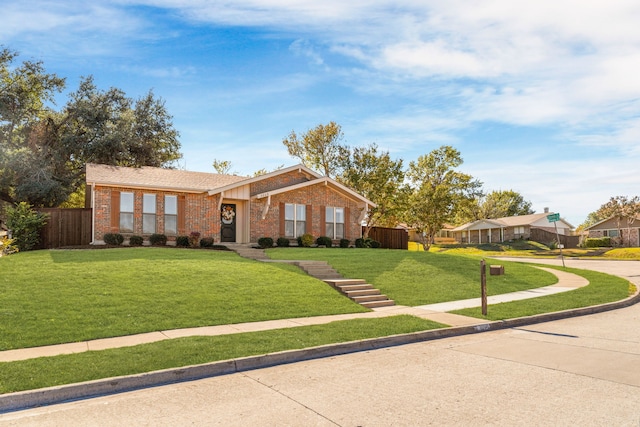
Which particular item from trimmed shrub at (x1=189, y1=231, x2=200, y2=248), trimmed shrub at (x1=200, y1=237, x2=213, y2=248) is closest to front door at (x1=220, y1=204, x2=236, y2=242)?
trimmed shrub at (x1=200, y1=237, x2=213, y2=248)

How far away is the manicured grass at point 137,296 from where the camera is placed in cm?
956

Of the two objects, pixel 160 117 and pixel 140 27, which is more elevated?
pixel 160 117

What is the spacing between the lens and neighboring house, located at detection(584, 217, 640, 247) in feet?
188

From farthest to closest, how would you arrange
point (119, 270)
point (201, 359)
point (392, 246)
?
point (392, 246)
point (119, 270)
point (201, 359)

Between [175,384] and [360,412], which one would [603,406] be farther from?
[175,384]

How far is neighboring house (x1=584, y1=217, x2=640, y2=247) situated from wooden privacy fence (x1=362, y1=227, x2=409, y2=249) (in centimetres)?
3886

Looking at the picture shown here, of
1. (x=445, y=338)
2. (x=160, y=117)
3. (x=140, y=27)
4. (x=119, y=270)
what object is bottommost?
(x=445, y=338)

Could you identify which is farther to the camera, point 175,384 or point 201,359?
point 201,359

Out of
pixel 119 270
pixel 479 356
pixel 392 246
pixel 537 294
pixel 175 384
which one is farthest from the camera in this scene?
pixel 392 246

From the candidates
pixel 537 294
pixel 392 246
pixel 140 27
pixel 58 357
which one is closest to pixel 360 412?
pixel 58 357

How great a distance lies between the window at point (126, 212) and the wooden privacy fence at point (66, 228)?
1488 millimetres

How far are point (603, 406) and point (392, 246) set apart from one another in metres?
27.4

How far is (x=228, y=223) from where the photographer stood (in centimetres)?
2642

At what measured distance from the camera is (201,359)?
7383 millimetres
